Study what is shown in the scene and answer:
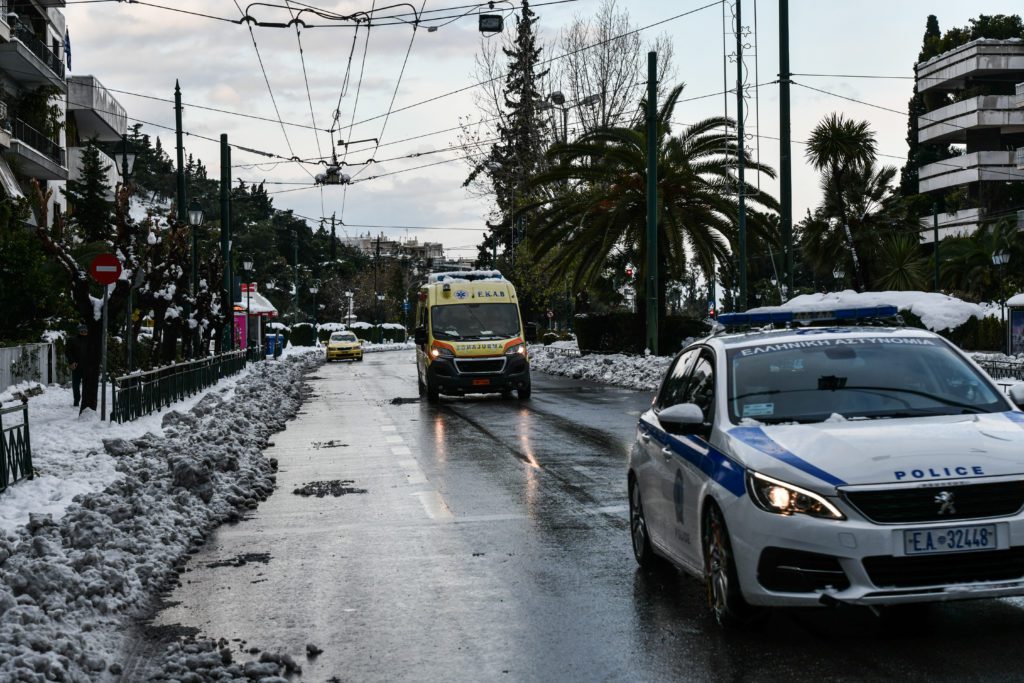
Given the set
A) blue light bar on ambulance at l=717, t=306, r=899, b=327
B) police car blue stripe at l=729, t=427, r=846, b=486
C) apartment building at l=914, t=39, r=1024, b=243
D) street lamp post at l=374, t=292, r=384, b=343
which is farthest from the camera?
street lamp post at l=374, t=292, r=384, b=343

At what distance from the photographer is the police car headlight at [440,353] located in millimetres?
28062

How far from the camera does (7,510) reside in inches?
432

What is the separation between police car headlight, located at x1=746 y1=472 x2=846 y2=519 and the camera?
19.6ft

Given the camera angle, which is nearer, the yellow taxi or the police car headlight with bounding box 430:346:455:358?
the police car headlight with bounding box 430:346:455:358

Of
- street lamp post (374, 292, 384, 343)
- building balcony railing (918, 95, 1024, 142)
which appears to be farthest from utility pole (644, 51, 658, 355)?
street lamp post (374, 292, 384, 343)

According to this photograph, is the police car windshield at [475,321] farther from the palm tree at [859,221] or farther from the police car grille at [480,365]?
the palm tree at [859,221]

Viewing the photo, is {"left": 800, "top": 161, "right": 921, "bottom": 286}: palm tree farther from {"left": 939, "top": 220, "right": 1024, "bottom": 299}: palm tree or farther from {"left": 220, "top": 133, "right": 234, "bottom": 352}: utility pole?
{"left": 220, "top": 133, "right": 234, "bottom": 352}: utility pole

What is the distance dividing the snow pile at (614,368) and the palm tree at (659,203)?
254 centimetres

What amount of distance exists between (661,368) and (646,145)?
8560 mm

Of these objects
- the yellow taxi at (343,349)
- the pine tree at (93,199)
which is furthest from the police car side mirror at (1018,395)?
the pine tree at (93,199)

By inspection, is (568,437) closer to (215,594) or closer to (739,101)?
(215,594)

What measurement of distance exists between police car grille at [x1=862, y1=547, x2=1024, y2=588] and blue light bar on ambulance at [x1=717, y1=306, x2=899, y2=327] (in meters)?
2.44

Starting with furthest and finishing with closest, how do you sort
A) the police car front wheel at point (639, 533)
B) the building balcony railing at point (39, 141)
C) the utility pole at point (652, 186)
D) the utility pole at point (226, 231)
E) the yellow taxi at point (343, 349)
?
the yellow taxi at point (343, 349)
the utility pole at point (226, 231)
the building balcony railing at point (39, 141)
the utility pole at point (652, 186)
the police car front wheel at point (639, 533)

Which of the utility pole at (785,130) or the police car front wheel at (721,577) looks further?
the utility pole at (785,130)
